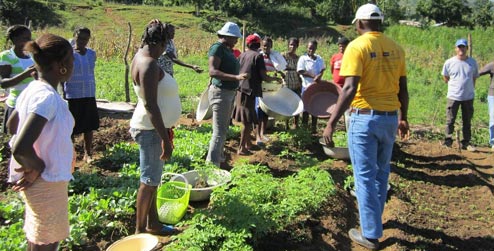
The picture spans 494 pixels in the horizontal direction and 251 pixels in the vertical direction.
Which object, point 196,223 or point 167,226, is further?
point 167,226

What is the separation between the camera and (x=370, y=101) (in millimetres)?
3562

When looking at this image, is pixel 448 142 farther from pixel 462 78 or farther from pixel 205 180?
pixel 205 180

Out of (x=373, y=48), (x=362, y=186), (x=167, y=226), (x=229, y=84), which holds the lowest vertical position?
(x=167, y=226)

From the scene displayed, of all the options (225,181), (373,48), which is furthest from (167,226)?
(373,48)

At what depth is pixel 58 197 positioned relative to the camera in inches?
101

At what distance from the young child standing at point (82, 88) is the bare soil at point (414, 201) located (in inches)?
22.2

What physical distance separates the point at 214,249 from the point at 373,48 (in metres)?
2.01

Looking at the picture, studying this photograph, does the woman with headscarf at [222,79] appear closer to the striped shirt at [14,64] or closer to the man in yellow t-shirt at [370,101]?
the man in yellow t-shirt at [370,101]

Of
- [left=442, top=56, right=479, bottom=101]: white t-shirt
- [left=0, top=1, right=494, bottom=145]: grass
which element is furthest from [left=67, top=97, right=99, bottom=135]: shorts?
[left=442, top=56, right=479, bottom=101]: white t-shirt

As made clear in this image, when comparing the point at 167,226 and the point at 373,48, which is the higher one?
the point at 373,48

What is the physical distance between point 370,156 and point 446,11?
2074 inches

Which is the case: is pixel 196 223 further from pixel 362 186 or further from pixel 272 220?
pixel 362 186

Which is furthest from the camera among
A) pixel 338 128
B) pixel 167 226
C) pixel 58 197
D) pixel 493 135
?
pixel 338 128

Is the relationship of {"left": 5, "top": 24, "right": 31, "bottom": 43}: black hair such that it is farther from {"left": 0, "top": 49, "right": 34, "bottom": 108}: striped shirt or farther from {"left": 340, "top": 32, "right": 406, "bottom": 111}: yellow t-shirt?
{"left": 340, "top": 32, "right": 406, "bottom": 111}: yellow t-shirt
